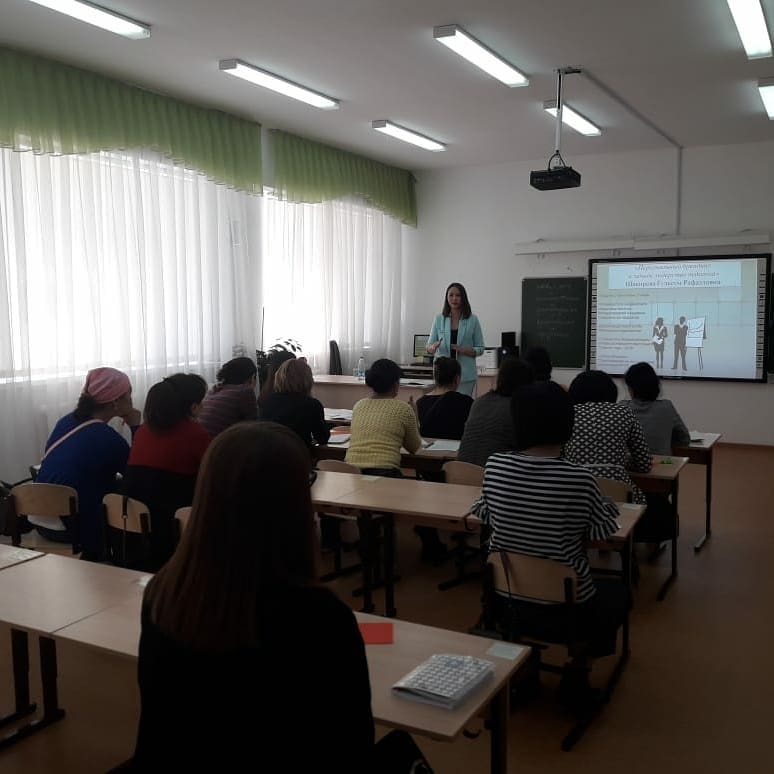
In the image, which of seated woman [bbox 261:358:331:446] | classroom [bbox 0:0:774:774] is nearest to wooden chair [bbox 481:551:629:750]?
classroom [bbox 0:0:774:774]

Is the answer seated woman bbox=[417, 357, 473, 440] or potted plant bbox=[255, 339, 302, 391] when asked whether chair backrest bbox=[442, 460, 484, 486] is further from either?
potted plant bbox=[255, 339, 302, 391]

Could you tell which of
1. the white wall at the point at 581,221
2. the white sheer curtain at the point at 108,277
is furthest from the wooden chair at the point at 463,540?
the white wall at the point at 581,221

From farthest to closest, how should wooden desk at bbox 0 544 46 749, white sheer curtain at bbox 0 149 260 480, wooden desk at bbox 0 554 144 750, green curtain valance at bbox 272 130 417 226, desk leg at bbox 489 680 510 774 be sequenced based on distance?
green curtain valance at bbox 272 130 417 226 → white sheer curtain at bbox 0 149 260 480 → wooden desk at bbox 0 544 46 749 → wooden desk at bbox 0 554 144 750 → desk leg at bbox 489 680 510 774

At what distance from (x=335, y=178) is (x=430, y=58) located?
3068 millimetres

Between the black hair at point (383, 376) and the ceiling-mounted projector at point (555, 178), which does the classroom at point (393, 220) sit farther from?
the black hair at point (383, 376)

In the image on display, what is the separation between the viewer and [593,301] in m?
9.21

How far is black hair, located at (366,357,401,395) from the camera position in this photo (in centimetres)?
439

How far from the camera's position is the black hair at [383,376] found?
439cm

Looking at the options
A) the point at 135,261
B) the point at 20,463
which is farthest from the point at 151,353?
the point at 20,463

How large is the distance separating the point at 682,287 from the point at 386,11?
531 cm

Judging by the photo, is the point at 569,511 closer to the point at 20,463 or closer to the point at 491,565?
the point at 491,565

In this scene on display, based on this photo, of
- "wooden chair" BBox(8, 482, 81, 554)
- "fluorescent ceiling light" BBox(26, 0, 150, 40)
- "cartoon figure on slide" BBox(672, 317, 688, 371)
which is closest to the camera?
"wooden chair" BBox(8, 482, 81, 554)

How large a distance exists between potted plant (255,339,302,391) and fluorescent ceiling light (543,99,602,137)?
3.06 m

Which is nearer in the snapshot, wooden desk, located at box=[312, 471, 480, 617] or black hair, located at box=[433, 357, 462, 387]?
wooden desk, located at box=[312, 471, 480, 617]
